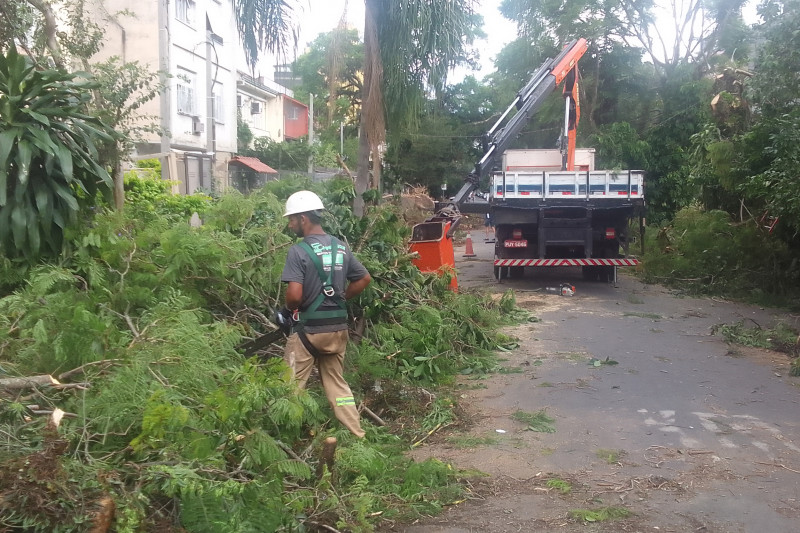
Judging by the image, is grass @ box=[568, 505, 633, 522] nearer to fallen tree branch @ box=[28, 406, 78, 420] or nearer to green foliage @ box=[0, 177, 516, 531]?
green foliage @ box=[0, 177, 516, 531]

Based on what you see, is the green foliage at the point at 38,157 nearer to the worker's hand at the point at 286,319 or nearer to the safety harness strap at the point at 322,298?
the worker's hand at the point at 286,319

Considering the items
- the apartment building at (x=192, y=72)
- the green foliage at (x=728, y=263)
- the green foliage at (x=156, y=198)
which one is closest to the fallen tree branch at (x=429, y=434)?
the green foliage at (x=156, y=198)

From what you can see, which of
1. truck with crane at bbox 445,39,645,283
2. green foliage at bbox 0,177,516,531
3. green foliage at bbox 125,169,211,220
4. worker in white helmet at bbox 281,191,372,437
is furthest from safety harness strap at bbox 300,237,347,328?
truck with crane at bbox 445,39,645,283

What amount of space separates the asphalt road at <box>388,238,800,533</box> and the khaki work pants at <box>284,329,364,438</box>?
0.68 metres

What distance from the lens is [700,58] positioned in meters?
30.5

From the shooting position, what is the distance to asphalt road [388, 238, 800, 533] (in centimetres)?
446

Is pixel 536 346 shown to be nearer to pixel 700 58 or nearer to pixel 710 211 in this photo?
pixel 710 211

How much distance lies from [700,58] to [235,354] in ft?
99.0

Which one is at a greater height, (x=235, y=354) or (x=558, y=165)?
(x=558, y=165)

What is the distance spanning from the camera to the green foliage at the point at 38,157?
591 centimetres

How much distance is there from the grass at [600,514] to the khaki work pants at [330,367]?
5.38 feet

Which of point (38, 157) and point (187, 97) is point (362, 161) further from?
point (187, 97)

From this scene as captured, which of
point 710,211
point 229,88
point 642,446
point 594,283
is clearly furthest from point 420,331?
point 229,88

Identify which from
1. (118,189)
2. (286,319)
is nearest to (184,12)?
(118,189)
